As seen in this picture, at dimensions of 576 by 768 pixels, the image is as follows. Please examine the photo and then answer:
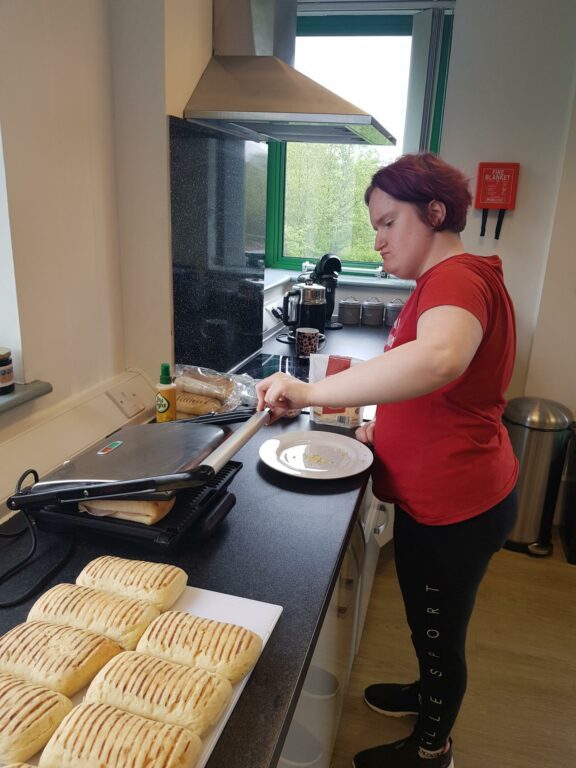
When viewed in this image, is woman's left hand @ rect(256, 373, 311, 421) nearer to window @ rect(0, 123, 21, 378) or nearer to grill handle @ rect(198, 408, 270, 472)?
grill handle @ rect(198, 408, 270, 472)

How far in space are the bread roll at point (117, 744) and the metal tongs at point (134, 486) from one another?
0.36 m

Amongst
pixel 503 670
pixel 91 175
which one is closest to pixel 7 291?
pixel 91 175

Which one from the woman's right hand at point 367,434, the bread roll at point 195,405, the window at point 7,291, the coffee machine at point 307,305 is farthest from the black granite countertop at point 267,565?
the coffee machine at point 307,305

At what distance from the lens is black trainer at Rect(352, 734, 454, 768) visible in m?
1.45

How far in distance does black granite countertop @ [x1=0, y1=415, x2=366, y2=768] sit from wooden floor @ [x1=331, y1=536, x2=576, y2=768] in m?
0.83

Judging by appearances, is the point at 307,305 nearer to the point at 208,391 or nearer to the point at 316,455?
the point at 208,391

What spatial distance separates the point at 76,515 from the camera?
1024 millimetres

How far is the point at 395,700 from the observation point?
1721 millimetres

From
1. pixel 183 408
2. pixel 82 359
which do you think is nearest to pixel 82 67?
pixel 82 359

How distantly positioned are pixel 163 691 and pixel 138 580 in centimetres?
21

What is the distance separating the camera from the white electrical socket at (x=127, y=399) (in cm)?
157

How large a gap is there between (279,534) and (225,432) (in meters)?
A: 0.24

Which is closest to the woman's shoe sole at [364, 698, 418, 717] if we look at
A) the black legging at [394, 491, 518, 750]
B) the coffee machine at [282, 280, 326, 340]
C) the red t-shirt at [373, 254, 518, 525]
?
the black legging at [394, 491, 518, 750]

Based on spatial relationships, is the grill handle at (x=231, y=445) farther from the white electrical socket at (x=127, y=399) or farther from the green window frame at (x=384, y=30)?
the green window frame at (x=384, y=30)
